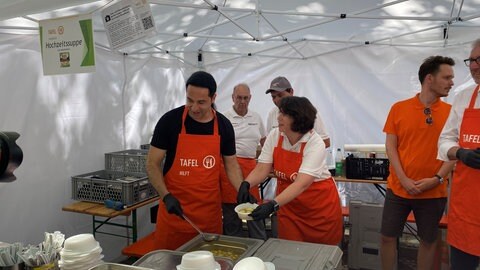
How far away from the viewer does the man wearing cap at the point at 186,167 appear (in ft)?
6.83

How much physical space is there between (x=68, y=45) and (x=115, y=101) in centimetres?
236

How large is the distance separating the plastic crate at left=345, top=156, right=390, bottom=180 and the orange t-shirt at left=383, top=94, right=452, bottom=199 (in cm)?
139

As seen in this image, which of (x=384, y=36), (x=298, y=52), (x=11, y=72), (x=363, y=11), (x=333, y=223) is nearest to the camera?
(x=333, y=223)

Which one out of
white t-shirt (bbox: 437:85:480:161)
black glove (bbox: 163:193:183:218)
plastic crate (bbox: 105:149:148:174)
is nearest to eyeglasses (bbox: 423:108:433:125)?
white t-shirt (bbox: 437:85:480:161)

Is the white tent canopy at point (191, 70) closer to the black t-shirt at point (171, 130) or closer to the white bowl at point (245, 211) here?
the black t-shirt at point (171, 130)

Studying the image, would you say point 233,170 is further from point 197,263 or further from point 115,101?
point 115,101

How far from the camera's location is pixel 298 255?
1.42m

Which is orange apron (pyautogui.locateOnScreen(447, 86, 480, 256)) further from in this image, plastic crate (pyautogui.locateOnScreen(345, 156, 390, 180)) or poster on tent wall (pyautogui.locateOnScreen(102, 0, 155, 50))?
plastic crate (pyautogui.locateOnScreen(345, 156, 390, 180))

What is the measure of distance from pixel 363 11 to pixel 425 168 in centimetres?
169

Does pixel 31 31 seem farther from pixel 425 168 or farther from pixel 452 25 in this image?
pixel 452 25

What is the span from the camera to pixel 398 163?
8.55 feet

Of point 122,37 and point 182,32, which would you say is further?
point 182,32

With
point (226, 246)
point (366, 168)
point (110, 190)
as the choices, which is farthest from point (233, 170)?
point (366, 168)

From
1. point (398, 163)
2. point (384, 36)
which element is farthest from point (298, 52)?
point (398, 163)
